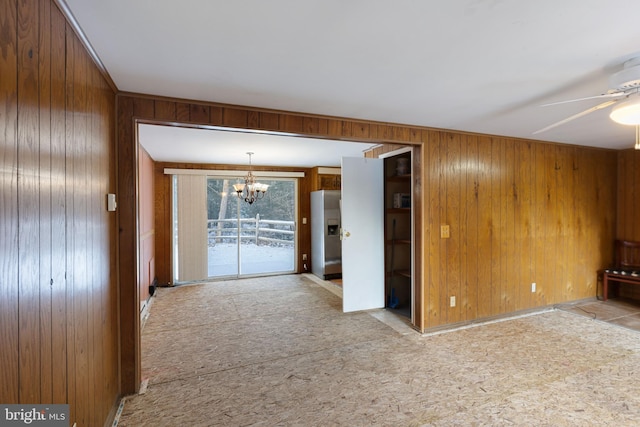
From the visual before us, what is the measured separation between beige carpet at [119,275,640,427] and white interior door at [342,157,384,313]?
292mm

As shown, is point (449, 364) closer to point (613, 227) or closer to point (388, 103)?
point (388, 103)

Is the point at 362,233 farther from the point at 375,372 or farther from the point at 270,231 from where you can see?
the point at 270,231

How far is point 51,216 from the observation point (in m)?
1.24

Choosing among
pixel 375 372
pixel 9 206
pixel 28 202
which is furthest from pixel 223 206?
pixel 9 206

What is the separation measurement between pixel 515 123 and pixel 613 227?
322cm

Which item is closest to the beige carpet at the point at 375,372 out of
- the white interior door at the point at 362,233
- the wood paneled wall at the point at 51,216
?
the white interior door at the point at 362,233

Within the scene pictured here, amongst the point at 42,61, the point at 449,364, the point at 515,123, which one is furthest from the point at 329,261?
the point at 42,61

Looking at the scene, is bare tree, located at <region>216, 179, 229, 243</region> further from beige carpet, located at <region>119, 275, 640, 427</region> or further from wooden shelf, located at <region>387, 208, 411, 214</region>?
wooden shelf, located at <region>387, 208, 411, 214</region>

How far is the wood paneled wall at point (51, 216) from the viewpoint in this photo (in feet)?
3.13

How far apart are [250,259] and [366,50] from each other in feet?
18.1

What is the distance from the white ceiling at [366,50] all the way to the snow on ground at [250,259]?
4339mm

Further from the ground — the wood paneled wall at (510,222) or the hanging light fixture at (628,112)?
the hanging light fixture at (628,112)

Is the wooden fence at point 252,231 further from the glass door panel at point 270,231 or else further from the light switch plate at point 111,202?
the light switch plate at point 111,202

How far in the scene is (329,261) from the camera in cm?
614
